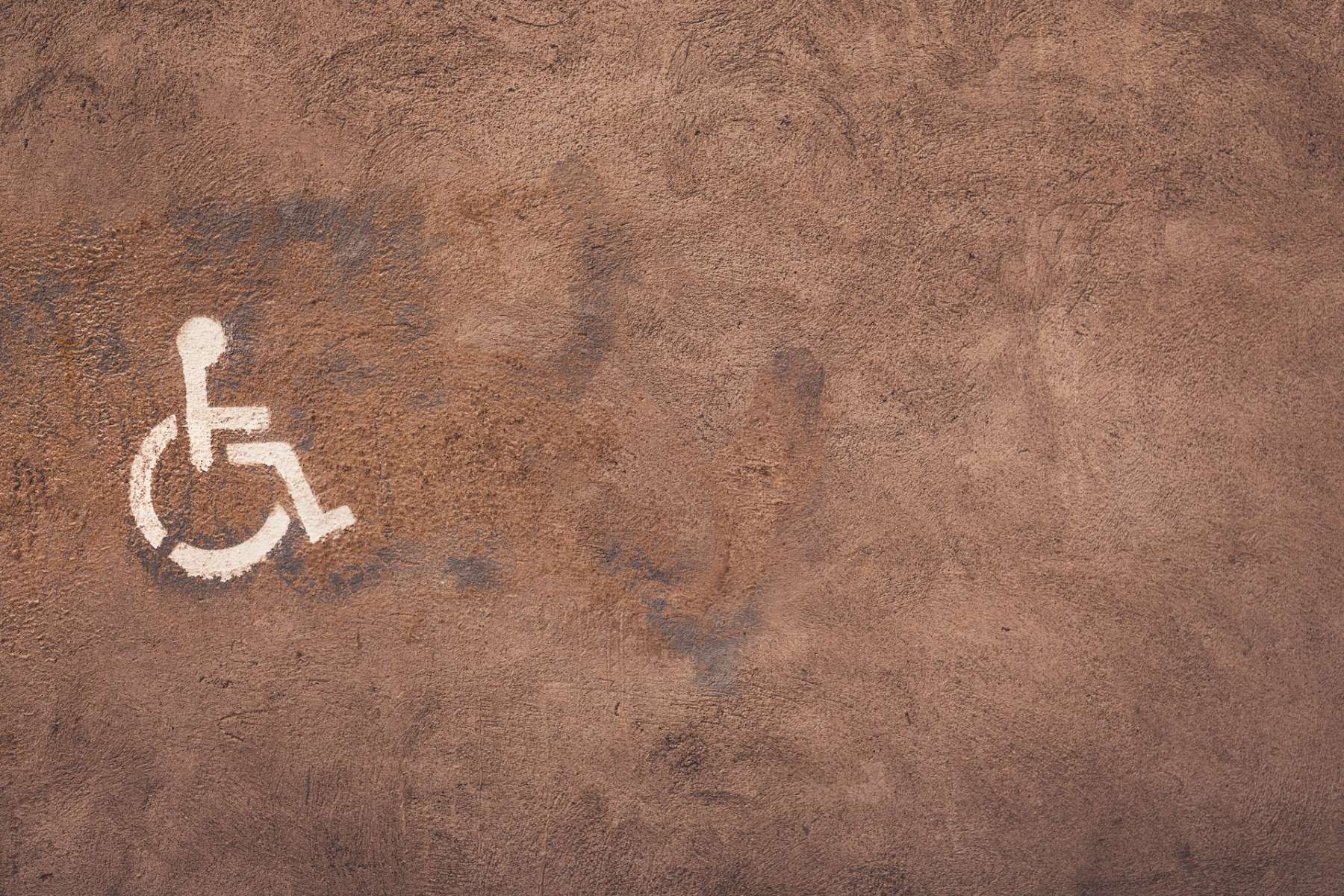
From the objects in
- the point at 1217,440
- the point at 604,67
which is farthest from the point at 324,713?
the point at 1217,440

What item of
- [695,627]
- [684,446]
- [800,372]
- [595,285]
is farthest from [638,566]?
[595,285]

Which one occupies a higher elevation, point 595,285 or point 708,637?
point 595,285

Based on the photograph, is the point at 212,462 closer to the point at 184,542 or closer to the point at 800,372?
the point at 184,542

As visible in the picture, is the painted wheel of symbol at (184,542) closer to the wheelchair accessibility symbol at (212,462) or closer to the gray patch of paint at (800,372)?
the wheelchair accessibility symbol at (212,462)

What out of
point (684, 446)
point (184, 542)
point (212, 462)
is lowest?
point (184, 542)

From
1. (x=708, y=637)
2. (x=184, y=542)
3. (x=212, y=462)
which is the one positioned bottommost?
(x=708, y=637)

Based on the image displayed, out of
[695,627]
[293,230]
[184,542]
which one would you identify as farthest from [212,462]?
[695,627]

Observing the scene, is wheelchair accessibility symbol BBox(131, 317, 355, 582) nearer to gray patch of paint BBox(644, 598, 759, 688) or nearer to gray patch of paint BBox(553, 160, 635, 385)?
gray patch of paint BBox(553, 160, 635, 385)

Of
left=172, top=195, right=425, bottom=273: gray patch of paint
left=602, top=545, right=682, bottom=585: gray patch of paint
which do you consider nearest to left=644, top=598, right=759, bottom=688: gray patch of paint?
left=602, top=545, right=682, bottom=585: gray patch of paint

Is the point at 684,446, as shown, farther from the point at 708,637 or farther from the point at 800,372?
the point at 708,637
